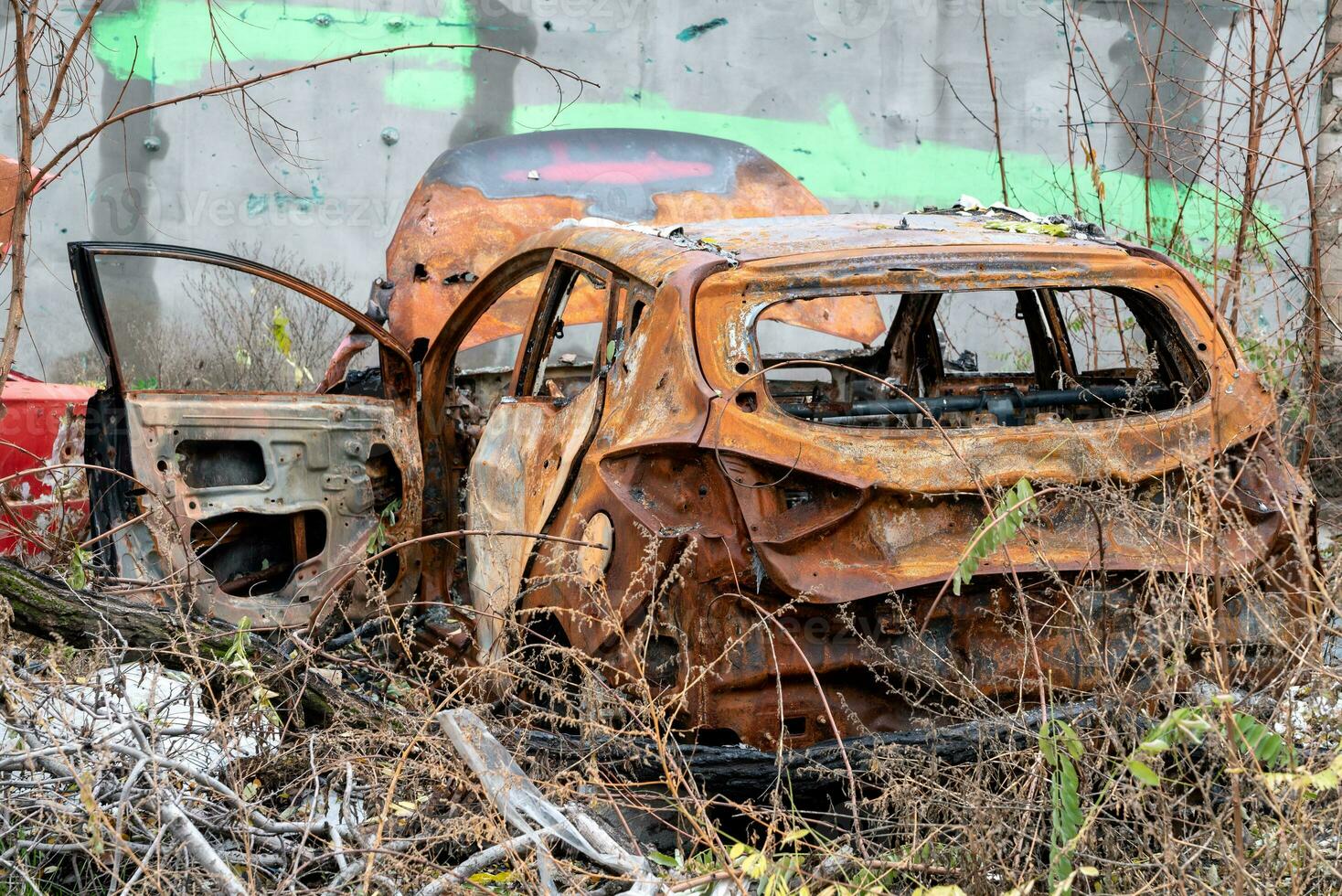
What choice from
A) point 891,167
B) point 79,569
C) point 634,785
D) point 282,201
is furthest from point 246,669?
point 891,167

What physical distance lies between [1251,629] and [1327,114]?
26.3 ft

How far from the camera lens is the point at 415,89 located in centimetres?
1150

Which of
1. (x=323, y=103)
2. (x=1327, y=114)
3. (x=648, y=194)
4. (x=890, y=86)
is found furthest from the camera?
(x=890, y=86)

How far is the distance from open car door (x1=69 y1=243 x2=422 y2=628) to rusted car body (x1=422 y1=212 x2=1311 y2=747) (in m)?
1.68

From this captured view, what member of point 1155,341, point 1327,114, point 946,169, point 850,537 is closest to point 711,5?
point 946,169

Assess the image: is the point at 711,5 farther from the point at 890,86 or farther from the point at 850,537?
the point at 850,537

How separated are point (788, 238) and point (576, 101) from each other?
819 centimetres

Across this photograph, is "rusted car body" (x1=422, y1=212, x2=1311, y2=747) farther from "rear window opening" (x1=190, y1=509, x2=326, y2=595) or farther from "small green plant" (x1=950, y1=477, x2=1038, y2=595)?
"rear window opening" (x1=190, y1=509, x2=326, y2=595)

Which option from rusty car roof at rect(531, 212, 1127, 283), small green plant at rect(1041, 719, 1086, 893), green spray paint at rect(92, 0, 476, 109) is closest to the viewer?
small green plant at rect(1041, 719, 1086, 893)

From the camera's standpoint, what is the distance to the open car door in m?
5.03

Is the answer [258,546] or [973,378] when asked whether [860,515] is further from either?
[258,546]

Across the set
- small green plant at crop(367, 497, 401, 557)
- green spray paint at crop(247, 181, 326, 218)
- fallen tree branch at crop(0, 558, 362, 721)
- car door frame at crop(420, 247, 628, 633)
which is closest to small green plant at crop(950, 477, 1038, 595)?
fallen tree branch at crop(0, 558, 362, 721)

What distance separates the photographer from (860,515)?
334 centimetres

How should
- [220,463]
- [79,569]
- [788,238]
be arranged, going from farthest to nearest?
[220,463] < [79,569] < [788,238]
